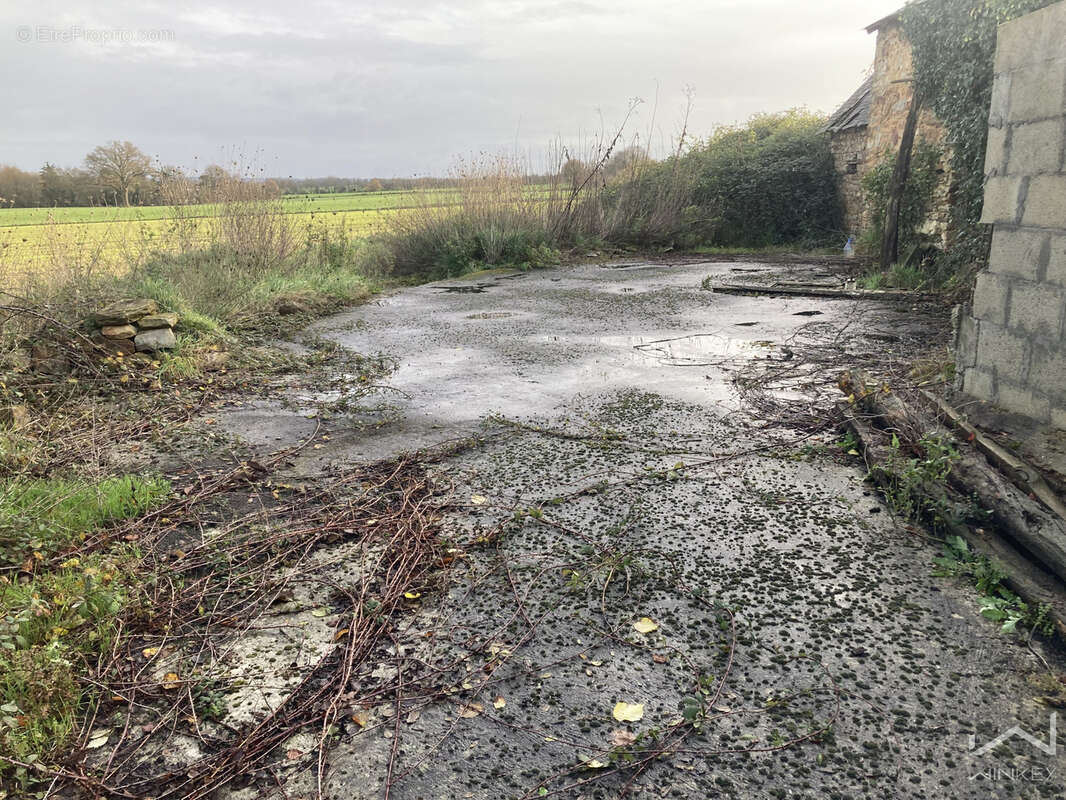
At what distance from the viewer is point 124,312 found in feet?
22.2

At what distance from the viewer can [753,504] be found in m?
3.77

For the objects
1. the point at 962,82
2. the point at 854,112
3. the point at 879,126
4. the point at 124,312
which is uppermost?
the point at 854,112

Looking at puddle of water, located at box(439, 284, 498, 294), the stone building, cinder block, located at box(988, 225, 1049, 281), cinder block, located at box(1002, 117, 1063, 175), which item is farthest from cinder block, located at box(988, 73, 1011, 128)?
puddle of water, located at box(439, 284, 498, 294)

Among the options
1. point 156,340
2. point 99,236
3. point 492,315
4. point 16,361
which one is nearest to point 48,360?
point 16,361

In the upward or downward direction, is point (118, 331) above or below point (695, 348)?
above

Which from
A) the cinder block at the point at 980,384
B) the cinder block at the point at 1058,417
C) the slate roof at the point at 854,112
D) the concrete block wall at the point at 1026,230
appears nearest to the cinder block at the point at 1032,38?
the concrete block wall at the point at 1026,230

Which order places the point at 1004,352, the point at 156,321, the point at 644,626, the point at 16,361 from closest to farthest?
the point at 644,626 → the point at 1004,352 → the point at 16,361 → the point at 156,321

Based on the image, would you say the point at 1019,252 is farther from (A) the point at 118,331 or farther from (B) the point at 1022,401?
(A) the point at 118,331

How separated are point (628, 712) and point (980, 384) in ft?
11.6

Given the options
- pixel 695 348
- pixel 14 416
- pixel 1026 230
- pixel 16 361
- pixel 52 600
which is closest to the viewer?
pixel 52 600

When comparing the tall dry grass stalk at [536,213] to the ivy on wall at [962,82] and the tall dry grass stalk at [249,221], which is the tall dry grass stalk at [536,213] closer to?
the tall dry grass stalk at [249,221]

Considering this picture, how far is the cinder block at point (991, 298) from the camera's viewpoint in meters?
4.26

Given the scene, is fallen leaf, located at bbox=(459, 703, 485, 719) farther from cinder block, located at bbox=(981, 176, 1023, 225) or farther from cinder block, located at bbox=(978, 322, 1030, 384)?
cinder block, located at bbox=(981, 176, 1023, 225)

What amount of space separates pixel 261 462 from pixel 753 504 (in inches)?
119
